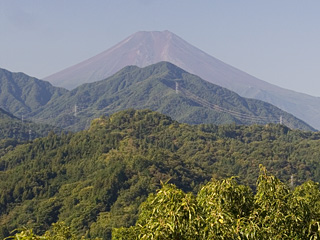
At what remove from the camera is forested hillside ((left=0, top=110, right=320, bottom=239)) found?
298 ft

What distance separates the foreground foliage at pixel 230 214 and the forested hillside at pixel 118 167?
146ft

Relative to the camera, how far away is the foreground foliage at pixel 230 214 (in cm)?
956

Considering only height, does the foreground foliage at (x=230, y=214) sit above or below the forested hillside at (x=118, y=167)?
above

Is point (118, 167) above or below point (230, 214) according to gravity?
below

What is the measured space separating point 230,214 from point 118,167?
9736 centimetres

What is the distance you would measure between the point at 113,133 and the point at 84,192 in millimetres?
48783

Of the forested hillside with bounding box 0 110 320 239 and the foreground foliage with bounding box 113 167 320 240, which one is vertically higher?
the foreground foliage with bounding box 113 167 320 240

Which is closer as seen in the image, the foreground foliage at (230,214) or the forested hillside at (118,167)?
the foreground foliage at (230,214)

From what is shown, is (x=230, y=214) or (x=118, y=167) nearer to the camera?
(x=230, y=214)

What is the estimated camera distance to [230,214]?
10633mm

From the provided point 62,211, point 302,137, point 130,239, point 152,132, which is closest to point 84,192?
point 62,211

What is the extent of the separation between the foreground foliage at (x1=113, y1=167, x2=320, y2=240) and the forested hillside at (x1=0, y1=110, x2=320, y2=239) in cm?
4450

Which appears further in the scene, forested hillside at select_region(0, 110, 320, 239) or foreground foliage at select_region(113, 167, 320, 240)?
forested hillside at select_region(0, 110, 320, 239)

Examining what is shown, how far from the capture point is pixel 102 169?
112 meters
